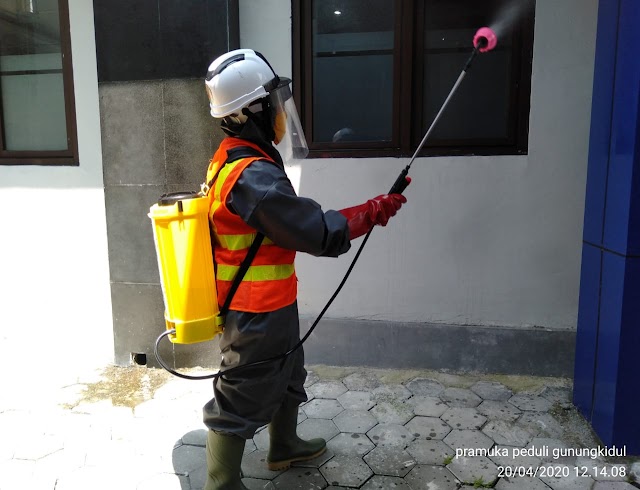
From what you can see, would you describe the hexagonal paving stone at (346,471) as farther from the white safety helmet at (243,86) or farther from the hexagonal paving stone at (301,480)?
the white safety helmet at (243,86)

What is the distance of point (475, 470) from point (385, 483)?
1.65 feet

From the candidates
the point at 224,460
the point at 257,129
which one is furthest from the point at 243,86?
the point at 224,460

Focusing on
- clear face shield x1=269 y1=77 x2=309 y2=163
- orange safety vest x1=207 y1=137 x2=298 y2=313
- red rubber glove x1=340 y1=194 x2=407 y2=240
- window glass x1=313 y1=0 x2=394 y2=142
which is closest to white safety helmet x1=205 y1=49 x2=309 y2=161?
clear face shield x1=269 y1=77 x2=309 y2=163

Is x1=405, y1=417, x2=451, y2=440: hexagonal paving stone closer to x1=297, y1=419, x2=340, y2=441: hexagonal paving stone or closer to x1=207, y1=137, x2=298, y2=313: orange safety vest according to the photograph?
x1=297, y1=419, x2=340, y2=441: hexagonal paving stone

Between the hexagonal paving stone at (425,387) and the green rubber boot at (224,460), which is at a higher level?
the green rubber boot at (224,460)

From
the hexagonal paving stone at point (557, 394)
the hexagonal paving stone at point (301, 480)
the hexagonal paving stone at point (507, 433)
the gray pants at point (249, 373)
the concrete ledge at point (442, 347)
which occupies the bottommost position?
the hexagonal paving stone at point (301, 480)

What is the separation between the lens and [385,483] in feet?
8.71

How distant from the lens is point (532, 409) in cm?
335

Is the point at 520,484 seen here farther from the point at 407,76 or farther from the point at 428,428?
the point at 407,76

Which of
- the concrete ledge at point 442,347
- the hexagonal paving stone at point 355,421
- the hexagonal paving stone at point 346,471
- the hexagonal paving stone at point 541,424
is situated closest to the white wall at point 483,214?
the concrete ledge at point 442,347

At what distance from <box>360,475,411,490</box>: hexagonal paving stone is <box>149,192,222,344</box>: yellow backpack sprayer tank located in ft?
3.94

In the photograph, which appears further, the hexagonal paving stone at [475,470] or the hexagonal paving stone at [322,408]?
the hexagonal paving stone at [322,408]

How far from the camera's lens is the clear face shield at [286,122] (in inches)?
94.0

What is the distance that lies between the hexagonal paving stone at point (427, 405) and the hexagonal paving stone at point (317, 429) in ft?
1.91
